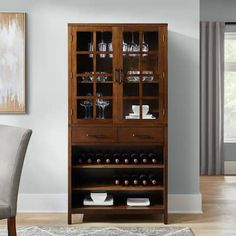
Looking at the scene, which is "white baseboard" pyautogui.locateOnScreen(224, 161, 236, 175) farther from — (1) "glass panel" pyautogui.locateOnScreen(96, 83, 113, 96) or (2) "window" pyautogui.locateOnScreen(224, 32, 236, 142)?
(1) "glass panel" pyautogui.locateOnScreen(96, 83, 113, 96)

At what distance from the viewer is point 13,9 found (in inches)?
200

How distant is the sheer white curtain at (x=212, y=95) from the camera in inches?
299

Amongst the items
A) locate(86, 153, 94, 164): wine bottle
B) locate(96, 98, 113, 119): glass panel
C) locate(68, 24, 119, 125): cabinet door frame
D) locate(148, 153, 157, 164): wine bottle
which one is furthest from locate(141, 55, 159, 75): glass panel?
locate(86, 153, 94, 164): wine bottle

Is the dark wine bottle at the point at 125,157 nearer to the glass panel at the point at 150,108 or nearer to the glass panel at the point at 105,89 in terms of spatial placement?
the glass panel at the point at 150,108

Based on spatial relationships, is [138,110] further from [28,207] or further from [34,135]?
[28,207]

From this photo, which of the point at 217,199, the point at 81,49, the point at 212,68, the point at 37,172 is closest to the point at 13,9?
the point at 81,49

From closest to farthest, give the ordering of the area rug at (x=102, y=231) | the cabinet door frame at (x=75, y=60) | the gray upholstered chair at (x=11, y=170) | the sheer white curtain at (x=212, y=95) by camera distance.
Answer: the gray upholstered chair at (x=11, y=170)
the area rug at (x=102, y=231)
the cabinet door frame at (x=75, y=60)
the sheer white curtain at (x=212, y=95)

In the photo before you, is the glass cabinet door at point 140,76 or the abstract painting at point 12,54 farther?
the abstract painting at point 12,54

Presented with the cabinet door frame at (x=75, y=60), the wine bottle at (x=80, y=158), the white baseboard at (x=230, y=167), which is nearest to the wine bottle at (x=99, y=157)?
the wine bottle at (x=80, y=158)

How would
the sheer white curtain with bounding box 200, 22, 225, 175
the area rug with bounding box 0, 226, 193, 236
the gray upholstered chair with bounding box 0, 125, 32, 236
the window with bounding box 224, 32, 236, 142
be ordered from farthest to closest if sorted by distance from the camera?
the window with bounding box 224, 32, 236, 142
the sheer white curtain with bounding box 200, 22, 225, 175
the area rug with bounding box 0, 226, 193, 236
the gray upholstered chair with bounding box 0, 125, 32, 236

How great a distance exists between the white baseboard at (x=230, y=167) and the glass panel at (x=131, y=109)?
11.1ft

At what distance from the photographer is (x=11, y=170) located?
3.46 m

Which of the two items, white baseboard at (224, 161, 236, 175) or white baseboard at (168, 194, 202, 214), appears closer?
white baseboard at (168, 194, 202, 214)

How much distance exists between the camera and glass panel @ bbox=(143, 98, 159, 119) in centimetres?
468
